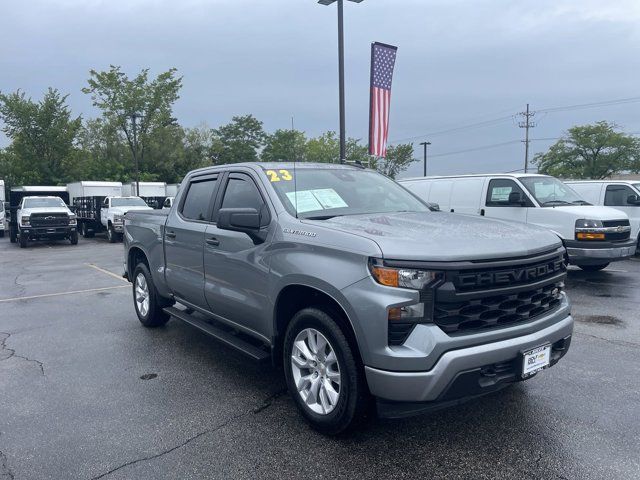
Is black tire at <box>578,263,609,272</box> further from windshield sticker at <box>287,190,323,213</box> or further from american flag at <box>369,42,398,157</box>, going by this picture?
windshield sticker at <box>287,190,323,213</box>

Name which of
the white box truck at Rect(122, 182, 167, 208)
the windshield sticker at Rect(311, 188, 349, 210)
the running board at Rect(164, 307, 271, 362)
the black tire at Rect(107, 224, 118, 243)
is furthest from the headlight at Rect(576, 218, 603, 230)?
the white box truck at Rect(122, 182, 167, 208)

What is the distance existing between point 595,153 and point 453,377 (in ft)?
188

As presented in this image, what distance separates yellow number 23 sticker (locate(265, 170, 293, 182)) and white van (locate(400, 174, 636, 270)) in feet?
16.9

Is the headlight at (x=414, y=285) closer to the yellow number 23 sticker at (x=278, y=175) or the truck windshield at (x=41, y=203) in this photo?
the yellow number 23 sticker at (x=278, y=175)

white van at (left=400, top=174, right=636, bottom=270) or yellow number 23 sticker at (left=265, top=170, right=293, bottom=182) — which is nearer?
yellow number 23 sticker at (left=265, top=170, right=293, bottom=182)

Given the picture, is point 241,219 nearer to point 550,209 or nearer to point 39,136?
point 550,209

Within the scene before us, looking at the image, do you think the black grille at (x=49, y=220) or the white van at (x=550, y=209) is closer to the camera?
the white van at (x=550, y=209)

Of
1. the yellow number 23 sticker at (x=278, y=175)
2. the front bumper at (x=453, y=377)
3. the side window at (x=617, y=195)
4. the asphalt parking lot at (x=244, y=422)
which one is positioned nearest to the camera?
the front bumper at (x=453, y=377)

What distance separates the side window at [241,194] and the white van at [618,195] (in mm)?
10735

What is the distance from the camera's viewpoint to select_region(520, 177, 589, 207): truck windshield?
30.7 ft

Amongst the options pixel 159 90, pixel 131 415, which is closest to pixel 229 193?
pixel 131 415

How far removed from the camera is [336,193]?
4.24 meters

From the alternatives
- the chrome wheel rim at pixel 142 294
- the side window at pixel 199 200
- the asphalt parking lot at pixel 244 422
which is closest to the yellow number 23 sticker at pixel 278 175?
the side window at pixel 199 200

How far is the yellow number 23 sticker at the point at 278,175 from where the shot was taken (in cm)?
418
